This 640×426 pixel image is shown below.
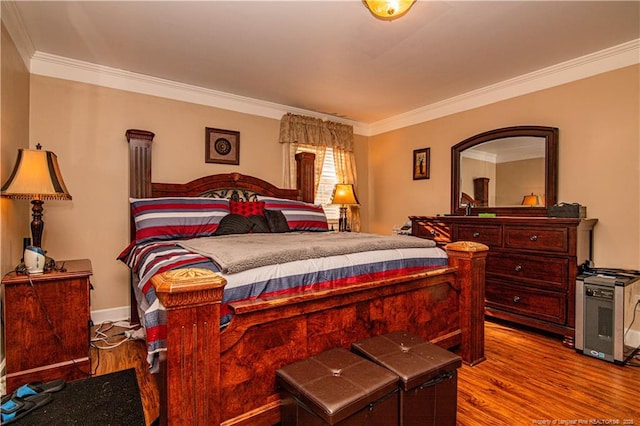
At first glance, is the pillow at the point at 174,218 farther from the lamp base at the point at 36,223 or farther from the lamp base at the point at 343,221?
the lamp base at the point at 343,221

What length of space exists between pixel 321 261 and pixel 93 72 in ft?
10.0

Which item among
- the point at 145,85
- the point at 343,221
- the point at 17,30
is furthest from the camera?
the point at 343,221

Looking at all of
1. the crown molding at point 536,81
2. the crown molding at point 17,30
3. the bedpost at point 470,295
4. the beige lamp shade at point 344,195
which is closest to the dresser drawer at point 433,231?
the beige lamp shade at point 344,195

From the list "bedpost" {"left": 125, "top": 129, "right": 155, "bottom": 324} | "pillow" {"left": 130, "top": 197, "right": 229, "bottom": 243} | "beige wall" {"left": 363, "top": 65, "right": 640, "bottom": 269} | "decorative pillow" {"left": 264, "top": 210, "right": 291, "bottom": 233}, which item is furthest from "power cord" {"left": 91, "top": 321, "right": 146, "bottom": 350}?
"beige wall" {"left": 363, "top": 65, "right": 640, "bottom": 269}

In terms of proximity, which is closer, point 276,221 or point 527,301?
point 527,301

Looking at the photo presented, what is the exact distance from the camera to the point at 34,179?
2.14 m

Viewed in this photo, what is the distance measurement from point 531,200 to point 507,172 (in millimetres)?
399

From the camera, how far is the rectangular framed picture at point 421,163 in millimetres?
4383

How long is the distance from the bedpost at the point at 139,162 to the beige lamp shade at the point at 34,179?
0.96m

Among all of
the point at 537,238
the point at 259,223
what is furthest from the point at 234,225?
the point at 537,238

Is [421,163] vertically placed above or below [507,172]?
above

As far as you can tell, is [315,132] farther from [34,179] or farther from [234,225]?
[34,179]

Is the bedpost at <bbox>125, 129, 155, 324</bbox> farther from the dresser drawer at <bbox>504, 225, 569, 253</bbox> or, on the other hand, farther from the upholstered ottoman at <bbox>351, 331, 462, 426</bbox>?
the dresser drawer at <bbox>504, 225, 569, 253</bbox>

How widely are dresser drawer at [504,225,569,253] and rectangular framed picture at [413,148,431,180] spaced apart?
152 cm
